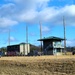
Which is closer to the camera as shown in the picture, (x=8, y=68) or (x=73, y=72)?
(x=73, y=72)

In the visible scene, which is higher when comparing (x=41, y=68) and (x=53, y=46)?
(x=53, y=46)

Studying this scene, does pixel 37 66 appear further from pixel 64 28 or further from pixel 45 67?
pixel 64 28

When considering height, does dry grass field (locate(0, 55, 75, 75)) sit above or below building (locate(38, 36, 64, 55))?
below

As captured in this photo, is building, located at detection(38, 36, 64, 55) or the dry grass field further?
building, located at detection(38, 36, 64, 55)

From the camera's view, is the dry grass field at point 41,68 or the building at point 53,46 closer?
the dry grass field at point 41,68

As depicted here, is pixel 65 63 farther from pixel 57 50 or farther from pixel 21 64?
pixel 57 50

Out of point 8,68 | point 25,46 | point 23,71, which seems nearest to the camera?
point 23,71

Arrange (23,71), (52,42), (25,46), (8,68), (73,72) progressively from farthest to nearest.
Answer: (25,46) → (52,42) → (8,68) → (23,71) → (73,72)

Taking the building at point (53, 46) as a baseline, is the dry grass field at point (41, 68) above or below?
below

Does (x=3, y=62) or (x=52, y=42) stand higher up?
(x=52, y=42)

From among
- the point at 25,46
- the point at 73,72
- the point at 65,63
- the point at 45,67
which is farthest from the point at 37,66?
the point at 25,46

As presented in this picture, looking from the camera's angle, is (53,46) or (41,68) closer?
(41,68)

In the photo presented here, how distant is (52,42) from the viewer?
286 ft

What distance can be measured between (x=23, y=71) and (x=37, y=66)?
77.0 inches
